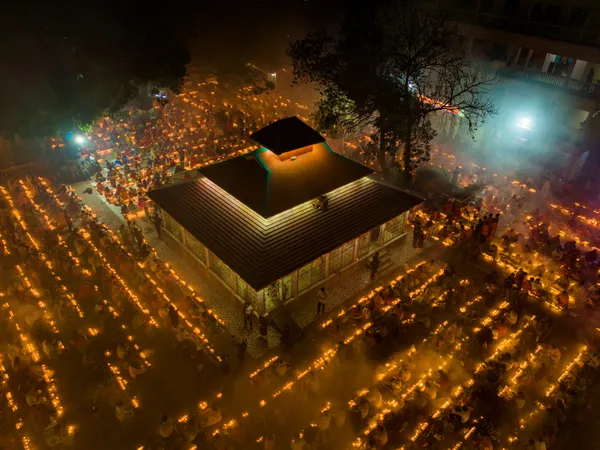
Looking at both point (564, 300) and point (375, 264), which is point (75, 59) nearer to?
point (375, 264)

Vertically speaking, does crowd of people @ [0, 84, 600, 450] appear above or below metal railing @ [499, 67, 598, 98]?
below

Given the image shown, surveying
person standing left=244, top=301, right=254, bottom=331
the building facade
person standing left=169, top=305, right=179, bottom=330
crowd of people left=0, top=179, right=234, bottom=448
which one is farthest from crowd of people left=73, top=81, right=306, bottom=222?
the building facade

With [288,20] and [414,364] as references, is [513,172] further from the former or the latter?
[288,20]

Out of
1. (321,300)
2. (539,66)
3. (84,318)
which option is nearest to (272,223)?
(321,300)

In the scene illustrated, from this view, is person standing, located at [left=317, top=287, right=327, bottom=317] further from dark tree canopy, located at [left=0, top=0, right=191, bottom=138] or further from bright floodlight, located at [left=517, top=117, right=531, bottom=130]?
bright floodlight, located at [left=517, top=117, right=531, bottom=130]

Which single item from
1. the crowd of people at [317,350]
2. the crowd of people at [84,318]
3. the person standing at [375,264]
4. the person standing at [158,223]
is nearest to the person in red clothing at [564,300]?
the crowd of people at [317,350]

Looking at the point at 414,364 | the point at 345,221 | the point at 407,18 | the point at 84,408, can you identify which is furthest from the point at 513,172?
the point at 84,408

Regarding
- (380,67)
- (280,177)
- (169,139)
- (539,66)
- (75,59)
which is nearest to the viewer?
(280,177)
